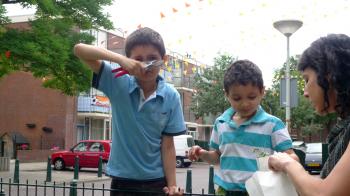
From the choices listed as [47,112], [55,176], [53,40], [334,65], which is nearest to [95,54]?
[334,65]

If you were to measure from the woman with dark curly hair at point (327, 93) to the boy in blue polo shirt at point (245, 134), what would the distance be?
85cm

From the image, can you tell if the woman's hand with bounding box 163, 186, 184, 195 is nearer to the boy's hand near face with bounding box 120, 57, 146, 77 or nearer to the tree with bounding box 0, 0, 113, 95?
the boy's hand near face with bounding box 120, 57, 146, 77

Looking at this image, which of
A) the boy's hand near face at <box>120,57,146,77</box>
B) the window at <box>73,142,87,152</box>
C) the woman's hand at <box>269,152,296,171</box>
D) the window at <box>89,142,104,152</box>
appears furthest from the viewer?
the window at <box>73,142,87,152</box>

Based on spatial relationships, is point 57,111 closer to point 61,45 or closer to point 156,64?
point 61,45

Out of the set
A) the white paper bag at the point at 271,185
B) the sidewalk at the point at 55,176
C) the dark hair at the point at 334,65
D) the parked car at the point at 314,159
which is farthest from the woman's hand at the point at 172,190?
the parked car at the point at 314,159

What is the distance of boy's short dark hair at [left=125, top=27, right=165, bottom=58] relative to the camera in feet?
9.04

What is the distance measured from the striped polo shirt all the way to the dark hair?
37.2 inches

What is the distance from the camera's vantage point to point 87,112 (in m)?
32.4

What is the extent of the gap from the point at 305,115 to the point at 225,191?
113 ft

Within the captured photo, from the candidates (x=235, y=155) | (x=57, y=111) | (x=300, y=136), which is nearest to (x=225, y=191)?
(x=235, y=155)

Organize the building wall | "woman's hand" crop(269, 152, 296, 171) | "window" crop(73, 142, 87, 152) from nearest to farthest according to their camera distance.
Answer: "woman's hand" crop(269, 152, 296, 171), "window" crop(73, 142, 87, 152), the building wall

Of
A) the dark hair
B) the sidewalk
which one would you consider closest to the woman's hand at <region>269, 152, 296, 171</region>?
the dark hair

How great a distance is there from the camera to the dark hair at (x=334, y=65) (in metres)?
1.82

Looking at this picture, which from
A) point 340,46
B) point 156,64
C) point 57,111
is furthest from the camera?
point 57,111
